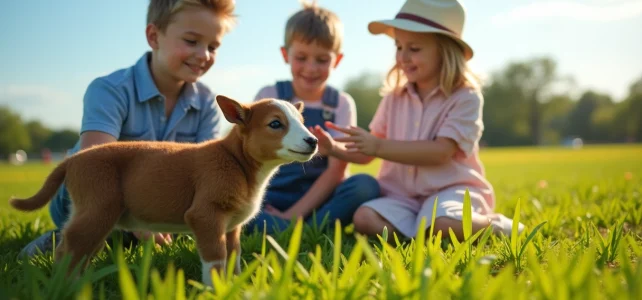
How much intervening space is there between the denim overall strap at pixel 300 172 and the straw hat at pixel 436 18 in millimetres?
1018

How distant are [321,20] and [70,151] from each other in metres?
2.44

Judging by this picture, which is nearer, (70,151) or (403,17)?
(70,151)

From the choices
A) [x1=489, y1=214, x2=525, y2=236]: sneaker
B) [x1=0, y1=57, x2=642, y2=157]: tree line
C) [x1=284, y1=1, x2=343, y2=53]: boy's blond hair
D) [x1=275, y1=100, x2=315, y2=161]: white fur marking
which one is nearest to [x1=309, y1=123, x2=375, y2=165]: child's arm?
[x1=275, y1=100, x2=315, y2=161]: white fur marking

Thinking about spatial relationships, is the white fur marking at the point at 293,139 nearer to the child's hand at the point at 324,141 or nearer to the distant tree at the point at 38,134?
the child's hand at the point at 324,141

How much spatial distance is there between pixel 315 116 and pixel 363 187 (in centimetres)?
94

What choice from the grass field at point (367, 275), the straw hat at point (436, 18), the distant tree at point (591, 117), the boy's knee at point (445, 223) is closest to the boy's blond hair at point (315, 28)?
the straw hat at point (436, 18)

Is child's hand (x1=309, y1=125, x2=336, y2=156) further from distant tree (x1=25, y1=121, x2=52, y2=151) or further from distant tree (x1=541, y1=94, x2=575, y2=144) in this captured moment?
distant tree (x1=541, y1=94, x2=575, y2=144)

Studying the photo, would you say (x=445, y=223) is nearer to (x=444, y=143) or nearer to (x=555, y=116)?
(x=444, y=143)

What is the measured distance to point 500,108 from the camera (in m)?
66.1

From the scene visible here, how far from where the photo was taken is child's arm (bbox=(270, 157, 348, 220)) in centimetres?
456

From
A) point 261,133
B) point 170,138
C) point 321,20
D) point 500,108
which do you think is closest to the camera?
point 261,133

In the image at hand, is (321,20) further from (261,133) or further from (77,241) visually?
(77,241)

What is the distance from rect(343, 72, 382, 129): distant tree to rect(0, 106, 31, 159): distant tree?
37933mm

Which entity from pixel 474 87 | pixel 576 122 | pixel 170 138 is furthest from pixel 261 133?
pixel 576 122
